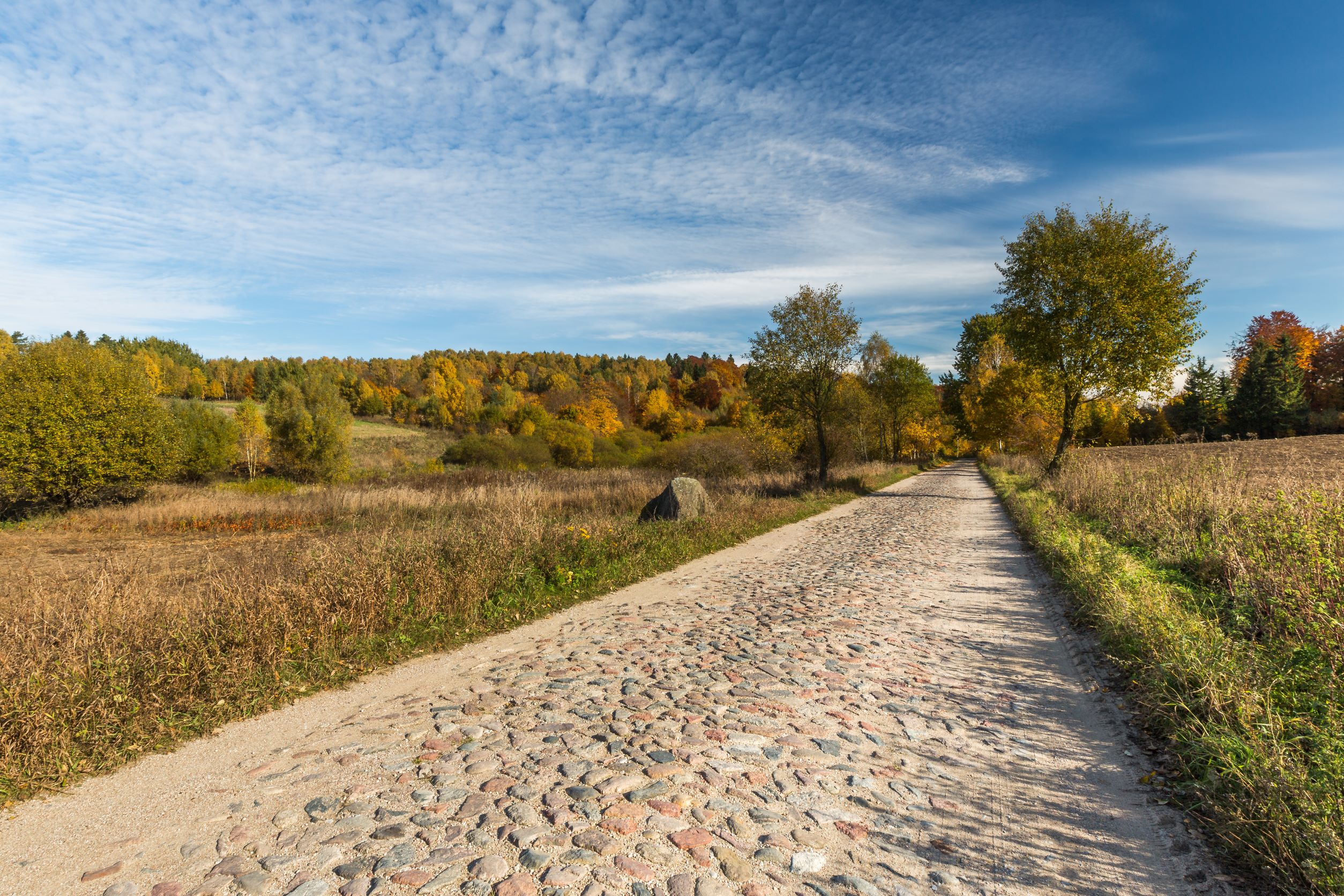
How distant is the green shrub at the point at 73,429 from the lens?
2519cm

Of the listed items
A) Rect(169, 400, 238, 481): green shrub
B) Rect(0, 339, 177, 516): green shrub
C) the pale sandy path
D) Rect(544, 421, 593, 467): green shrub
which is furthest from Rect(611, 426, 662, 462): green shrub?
the pale sandy path

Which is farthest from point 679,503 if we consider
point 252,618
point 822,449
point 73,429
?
point 73,429

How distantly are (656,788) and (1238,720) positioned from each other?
13.1 feet

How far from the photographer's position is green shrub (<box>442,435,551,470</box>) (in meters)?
53.1

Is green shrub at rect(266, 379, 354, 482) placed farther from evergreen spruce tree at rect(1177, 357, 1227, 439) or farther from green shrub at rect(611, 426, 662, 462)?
evergreen spruce tree at rect(1177, 357, 1227, 439)

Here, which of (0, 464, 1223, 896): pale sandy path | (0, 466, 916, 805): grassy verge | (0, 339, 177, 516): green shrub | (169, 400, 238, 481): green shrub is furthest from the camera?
(169, 400, 238, 481): green shrub

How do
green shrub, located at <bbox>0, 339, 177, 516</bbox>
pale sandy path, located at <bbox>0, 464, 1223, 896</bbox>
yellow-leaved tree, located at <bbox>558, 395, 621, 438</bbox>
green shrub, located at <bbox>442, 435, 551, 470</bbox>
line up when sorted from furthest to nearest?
yellow-leaved tree, located at <bbox>558, 395, 621, 438</bbox> < green shrub, located at <bbox>442, 435, 551, 470</bbox> < green shrub, located at <bbox>0, 339, 177, 516</bbox> < pale sandy path, located at <bbox>0, 464, 1223, 896</bbox>

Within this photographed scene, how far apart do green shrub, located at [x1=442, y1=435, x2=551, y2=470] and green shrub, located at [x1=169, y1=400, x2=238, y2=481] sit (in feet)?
59.2

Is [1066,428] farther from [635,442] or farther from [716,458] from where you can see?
[635,442]

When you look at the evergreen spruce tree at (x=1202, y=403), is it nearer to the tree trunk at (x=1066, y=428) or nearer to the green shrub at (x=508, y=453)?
the tree trunk at (x=1066, y=428)

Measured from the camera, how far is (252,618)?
252 inches

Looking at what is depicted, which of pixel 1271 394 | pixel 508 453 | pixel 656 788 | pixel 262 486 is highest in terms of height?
pixel 1271 394

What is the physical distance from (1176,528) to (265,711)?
12.8 m

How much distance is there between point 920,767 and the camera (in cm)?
438
